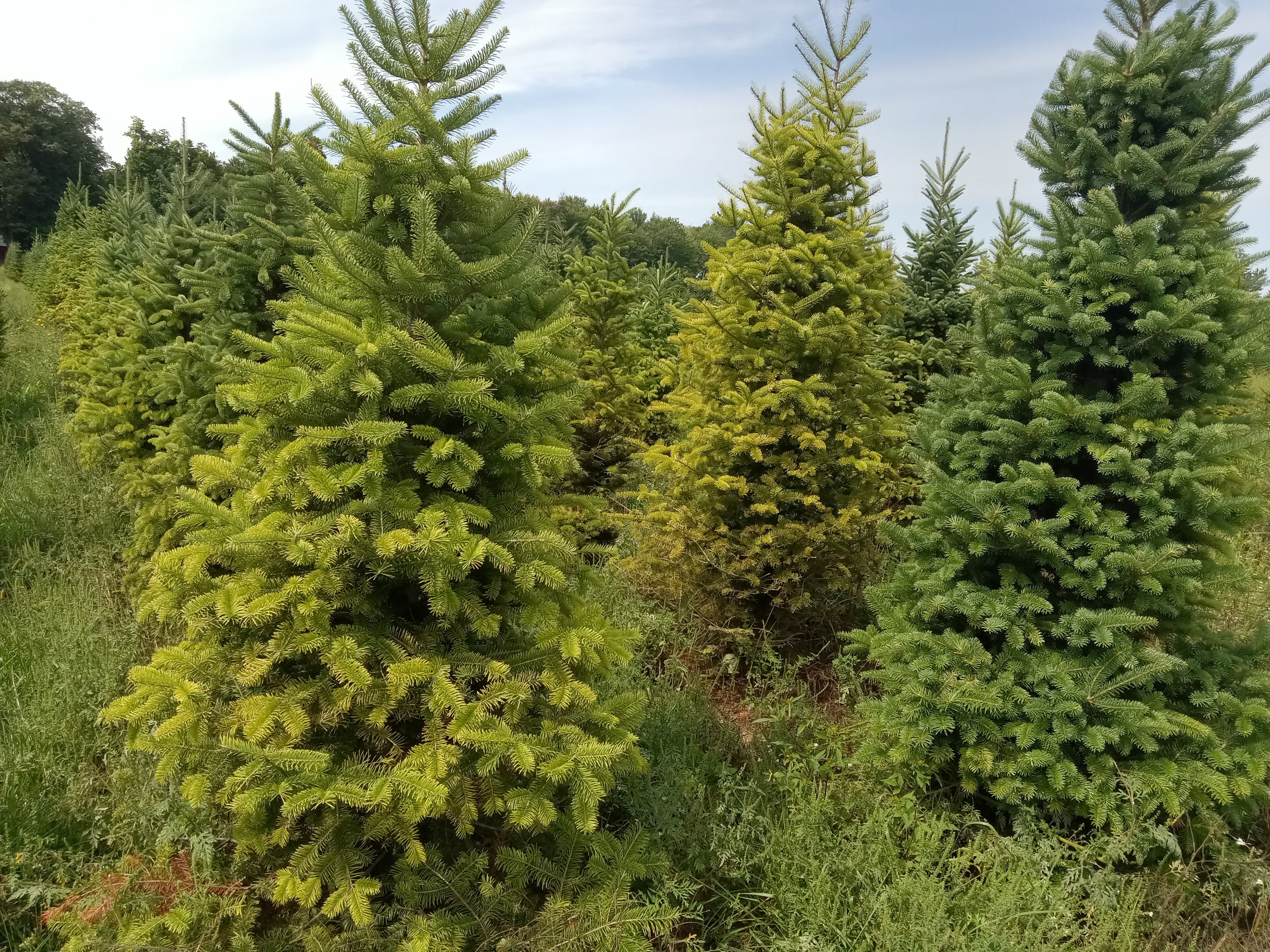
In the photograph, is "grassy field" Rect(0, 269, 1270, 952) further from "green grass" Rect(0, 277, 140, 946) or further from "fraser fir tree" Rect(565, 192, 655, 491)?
"fraser fir tree" Rect(565, 192, 655, 491)

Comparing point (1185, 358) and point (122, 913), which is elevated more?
point (1185, 358)

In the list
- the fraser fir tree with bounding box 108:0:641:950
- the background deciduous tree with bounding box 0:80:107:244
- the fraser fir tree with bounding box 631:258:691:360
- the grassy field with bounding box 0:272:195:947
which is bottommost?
the grassy field with bounding box 0:272:195:947

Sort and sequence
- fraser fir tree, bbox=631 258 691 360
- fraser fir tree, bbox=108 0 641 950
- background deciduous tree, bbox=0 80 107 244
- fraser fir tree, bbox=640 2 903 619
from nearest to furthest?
fraser fir tree, bbox=108 0 641 950 < fraser fir tree, bbox=640 2 903 619 < fraser fir tree, bbox=631 258 691 360 < background deciduous tree, bbox=0 80 107 244

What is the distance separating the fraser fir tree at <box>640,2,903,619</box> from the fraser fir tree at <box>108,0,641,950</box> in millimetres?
2677

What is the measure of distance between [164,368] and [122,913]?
439 cm

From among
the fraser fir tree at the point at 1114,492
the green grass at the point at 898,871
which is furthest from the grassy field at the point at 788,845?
the fraser fir tree at the point at 1114,492

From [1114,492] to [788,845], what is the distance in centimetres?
246

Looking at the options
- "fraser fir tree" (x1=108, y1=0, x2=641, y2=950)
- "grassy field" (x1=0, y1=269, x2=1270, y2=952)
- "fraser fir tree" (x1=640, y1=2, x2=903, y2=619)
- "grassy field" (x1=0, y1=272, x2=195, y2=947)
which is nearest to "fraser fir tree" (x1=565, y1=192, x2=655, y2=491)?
"fraser fir tree" (x1=640, y1=2, x2=903, y2=619)

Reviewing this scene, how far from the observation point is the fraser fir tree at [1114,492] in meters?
3.50

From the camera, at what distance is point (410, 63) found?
9.52 ft

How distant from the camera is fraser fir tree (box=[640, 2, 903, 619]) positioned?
5383 mm

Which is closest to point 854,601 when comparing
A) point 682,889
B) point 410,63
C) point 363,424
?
point 682,889

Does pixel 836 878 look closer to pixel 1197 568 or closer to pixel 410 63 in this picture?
pixel 1197 568

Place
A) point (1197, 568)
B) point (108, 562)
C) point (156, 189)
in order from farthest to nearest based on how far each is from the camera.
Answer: point (156, 189)
point (108, 562)
point (1197, 568)
